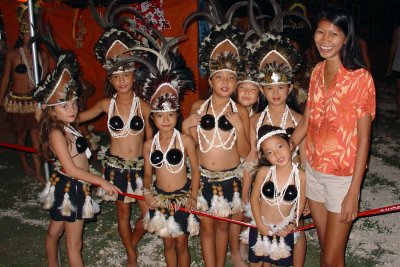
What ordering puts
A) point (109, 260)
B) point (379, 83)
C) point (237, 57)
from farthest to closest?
point (379, 83) → point (109, 260) → point (237, 57)

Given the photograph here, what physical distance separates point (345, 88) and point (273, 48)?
3.10 ft

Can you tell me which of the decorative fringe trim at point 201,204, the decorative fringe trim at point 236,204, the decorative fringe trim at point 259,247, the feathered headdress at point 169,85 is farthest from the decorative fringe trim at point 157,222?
the feathered headdress at point 169,85

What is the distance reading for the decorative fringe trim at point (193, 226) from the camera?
3.44 metres

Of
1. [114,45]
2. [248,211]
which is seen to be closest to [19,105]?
[114,45]

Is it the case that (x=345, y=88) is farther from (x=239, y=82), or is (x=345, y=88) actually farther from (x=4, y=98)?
(x=4, y=98)

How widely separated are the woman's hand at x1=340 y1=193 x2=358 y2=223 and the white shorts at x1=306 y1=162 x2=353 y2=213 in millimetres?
80

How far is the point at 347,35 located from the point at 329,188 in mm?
1034

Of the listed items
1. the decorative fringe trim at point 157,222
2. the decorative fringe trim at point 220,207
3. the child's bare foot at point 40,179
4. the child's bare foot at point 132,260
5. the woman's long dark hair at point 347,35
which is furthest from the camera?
the child's bare foot at point 40,179

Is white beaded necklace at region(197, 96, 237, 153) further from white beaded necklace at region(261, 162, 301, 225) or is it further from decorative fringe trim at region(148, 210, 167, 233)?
decorative fringe trim at region(148, 210, 167, 233)

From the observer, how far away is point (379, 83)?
43.1 ft

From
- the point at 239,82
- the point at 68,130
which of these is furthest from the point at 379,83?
the point at 68,130

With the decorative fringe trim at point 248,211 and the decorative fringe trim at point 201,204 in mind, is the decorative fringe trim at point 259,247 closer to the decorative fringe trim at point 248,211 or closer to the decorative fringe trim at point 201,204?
the decorative fringe trim at point 248,211

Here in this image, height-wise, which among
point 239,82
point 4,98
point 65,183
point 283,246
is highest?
point 239,82

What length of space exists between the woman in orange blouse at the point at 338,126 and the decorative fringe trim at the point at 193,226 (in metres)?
0.98
